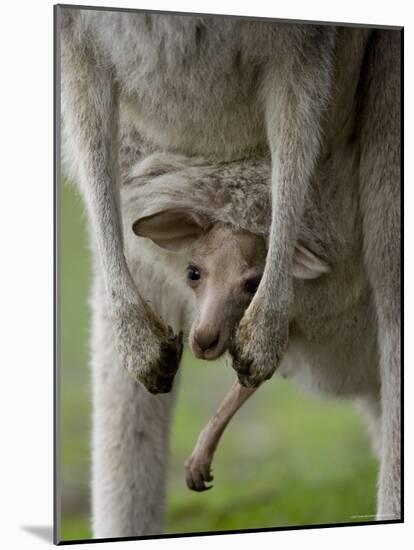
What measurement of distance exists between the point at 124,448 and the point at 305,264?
3.03ft

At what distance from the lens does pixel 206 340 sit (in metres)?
4.88

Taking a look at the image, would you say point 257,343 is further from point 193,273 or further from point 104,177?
point 104,177

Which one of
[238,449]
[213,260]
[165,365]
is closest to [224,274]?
[213,260]

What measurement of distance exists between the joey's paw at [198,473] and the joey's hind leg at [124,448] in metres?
0.13

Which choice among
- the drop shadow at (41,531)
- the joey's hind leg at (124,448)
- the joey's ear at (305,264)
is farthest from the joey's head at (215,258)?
the drop shadow at (41,531)

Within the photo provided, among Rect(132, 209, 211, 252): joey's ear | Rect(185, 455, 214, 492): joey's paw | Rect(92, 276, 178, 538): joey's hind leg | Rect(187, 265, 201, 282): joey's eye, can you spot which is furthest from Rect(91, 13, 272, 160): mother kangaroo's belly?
Rect(185, 455, 214, 492): joey's paw

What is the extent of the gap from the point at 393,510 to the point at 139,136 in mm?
1496

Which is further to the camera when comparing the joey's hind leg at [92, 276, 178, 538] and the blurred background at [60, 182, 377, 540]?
the joey's hind leg at [92, 276, 178, 538]

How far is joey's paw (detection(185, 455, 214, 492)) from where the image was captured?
16.8ft

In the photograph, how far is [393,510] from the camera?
17.4 ft

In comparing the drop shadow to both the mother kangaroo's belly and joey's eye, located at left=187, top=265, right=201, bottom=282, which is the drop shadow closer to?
joey's eye, located at left=187, top=265, right=201, bottom=282

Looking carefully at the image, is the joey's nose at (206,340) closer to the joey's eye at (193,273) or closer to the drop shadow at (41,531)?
the joey's eye at (193,273)

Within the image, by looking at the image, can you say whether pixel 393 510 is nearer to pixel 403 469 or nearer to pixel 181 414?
pixel 403 469

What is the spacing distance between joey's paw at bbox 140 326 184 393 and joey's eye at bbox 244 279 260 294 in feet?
0.83
